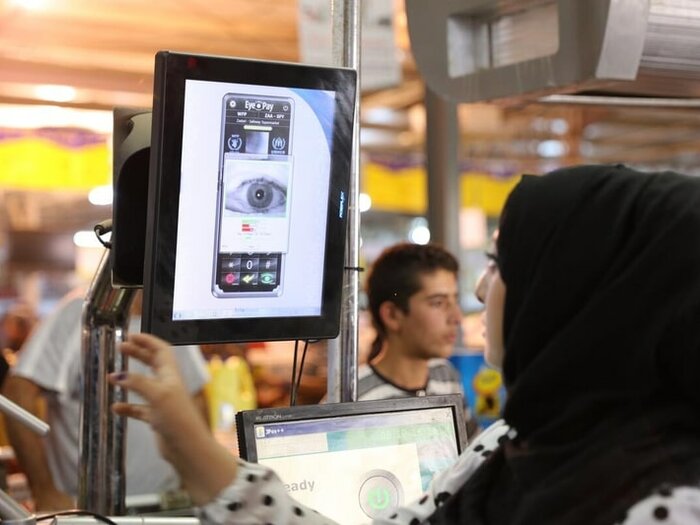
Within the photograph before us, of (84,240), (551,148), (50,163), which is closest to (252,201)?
(50,163)

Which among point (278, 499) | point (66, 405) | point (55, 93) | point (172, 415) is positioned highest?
point (55, 93)

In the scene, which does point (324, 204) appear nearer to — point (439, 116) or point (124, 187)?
point (124, 187)

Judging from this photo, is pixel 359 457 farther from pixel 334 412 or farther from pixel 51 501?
pixel 51 501

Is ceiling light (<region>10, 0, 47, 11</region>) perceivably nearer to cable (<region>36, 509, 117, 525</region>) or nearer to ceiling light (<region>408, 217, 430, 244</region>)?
cable (<region>36, 509, 117, 525</region>)

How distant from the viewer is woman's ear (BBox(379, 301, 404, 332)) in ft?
10.8

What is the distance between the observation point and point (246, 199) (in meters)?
1.45

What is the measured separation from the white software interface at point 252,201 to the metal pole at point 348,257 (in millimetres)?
180

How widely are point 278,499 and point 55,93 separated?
5.05 meters

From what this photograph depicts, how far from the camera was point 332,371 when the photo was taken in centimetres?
172

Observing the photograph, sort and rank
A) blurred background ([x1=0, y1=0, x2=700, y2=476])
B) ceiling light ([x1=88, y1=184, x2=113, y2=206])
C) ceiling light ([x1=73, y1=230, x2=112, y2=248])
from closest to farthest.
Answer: blurred background ([x1=0, y1=0, x2=700, y2=476]) → ceiling light ([x1=88, y1=184, x2=113, y2=206]) → ceiling light ([x1=73, y1=230, x2=112, y2=248])

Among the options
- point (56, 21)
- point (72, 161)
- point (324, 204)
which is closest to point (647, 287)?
point (324, 204)

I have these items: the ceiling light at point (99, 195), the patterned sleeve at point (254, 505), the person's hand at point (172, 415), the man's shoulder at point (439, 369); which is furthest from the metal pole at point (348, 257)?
the ceiling light at point (99, 195)

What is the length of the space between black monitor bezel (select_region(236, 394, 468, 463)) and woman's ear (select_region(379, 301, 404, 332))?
158cm

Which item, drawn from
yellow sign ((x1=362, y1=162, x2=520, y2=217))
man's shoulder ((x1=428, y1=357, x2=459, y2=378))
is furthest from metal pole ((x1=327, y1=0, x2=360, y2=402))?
yellow sign ((x1=362, y1=162, x2=520, y2=217))
